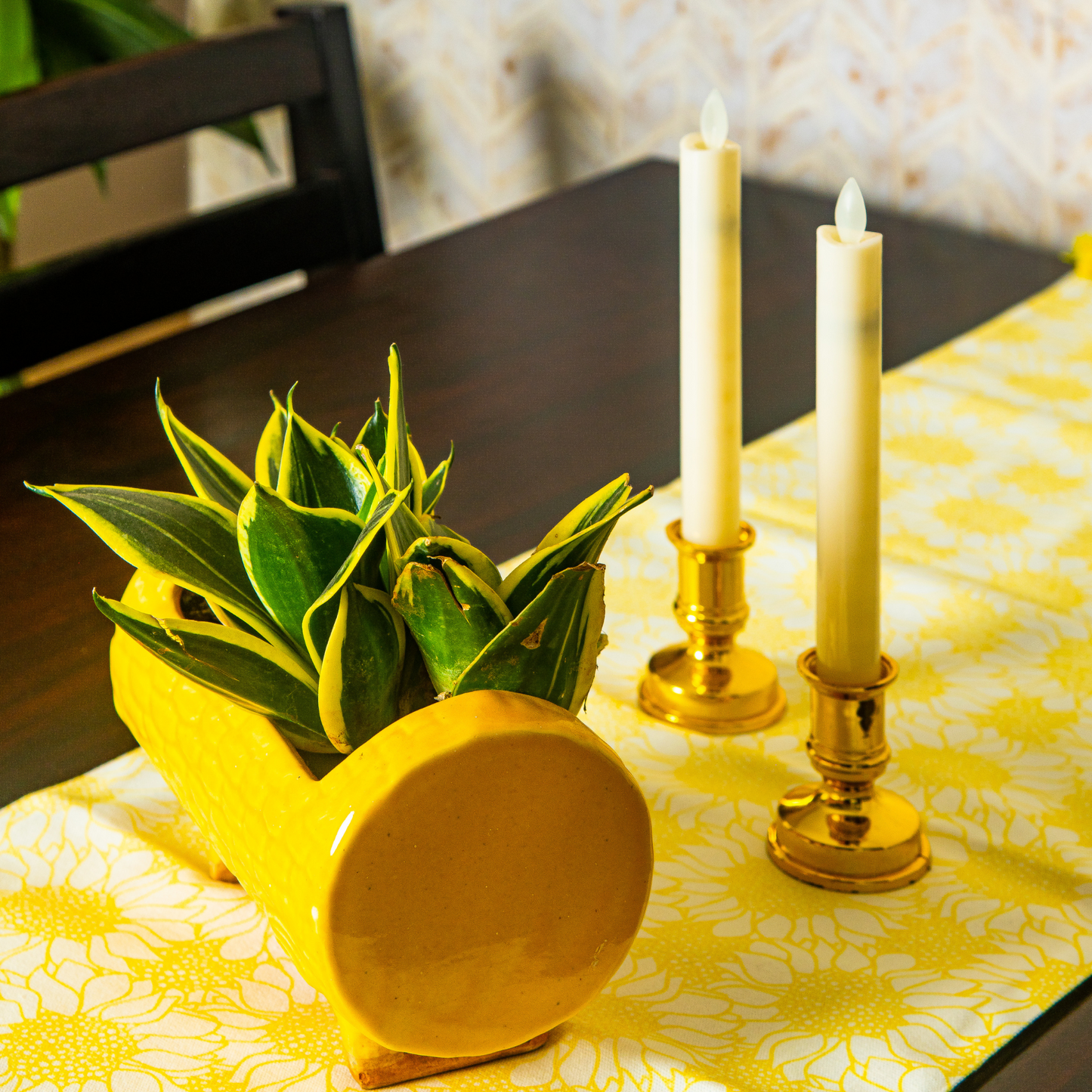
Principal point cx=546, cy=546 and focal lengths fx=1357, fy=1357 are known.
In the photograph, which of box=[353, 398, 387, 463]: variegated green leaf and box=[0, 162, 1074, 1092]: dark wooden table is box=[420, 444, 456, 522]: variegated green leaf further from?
box=[0, 162, 1074, 1092]: dark wooden table

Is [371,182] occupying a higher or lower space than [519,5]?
lower

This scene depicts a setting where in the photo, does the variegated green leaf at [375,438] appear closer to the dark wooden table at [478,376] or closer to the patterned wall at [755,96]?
the dark wooden table at [478,376]

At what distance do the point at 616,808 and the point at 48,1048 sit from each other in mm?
219

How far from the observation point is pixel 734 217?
0.54 m

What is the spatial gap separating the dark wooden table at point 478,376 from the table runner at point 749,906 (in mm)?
95

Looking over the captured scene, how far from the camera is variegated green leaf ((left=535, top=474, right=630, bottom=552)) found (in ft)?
1.39

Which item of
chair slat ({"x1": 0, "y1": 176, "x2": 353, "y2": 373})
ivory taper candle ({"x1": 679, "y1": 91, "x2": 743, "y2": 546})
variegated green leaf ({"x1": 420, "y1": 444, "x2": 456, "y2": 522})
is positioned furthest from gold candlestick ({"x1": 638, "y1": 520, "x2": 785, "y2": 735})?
chair slat ({"x1": 0, "y1": 176, "x2": 353, "y2": 373})

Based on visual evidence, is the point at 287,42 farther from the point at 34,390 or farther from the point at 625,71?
the point at 625,71

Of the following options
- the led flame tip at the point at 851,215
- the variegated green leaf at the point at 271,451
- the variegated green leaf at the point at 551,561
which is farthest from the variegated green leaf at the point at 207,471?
the led flame tip at the point at 851,215

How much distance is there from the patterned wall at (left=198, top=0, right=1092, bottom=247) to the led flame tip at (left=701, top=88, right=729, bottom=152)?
2.95 feet

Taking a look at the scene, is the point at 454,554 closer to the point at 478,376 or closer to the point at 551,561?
the point at 551,561

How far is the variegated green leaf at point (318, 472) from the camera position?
0.45 meters

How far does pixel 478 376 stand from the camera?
101cm

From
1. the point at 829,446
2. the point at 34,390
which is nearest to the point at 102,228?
the point at 34,390
